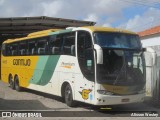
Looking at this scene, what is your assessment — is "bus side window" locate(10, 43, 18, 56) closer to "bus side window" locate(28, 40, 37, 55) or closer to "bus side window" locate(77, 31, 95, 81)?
"bus side window" locate(28, 40, 37, 55)

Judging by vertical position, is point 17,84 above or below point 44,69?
below

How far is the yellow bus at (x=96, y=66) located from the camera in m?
13.9

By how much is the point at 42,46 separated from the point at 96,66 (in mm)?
5670

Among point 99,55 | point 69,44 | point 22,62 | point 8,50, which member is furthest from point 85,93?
point 8,50

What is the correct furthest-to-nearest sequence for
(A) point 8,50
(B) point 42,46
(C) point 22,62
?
(A) point 8,50
(C) point 22,62
(B) point 42,46

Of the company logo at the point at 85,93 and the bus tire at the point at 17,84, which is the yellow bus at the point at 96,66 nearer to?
the company logo at the point at 85,93

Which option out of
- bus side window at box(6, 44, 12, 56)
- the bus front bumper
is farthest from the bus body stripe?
bus side window at box(6, 44, 12, 56)

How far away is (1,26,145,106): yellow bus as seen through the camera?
13883 millimetres

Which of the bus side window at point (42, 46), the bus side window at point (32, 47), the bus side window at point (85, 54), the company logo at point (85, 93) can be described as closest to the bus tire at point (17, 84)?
the bus side window at point (32, 47)

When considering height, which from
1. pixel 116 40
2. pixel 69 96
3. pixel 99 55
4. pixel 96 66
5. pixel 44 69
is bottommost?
pixel 69 96

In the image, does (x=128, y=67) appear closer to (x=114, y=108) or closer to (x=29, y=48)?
(x=114, y=108)

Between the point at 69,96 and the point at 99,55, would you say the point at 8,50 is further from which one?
the point at 99,55

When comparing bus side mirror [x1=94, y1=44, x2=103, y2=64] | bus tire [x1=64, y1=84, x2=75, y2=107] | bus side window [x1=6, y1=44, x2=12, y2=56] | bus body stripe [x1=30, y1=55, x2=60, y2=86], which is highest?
bus side window [x1=6, y1=44, x2=12, y2=56]

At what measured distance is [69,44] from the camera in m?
16.0
